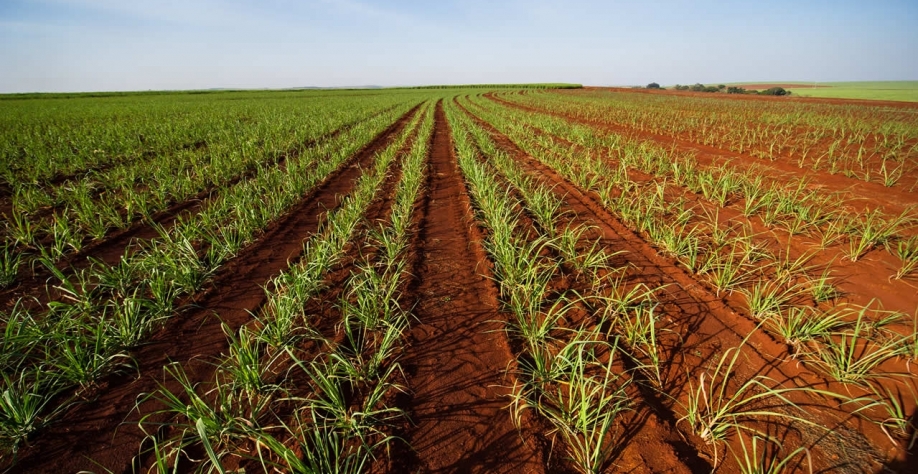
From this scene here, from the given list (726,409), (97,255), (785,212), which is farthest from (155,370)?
(785,212)

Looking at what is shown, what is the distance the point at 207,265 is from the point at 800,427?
18.0ft

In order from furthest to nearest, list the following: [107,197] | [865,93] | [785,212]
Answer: [865,93] → [107,197] → [785,212]

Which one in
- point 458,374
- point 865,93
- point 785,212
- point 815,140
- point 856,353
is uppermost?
point 865,93

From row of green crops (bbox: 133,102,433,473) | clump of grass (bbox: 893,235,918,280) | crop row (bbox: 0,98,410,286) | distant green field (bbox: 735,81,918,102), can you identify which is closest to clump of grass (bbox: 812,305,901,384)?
clump of grass (bbox: 893,235,918,280)

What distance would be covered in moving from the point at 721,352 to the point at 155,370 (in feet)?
14.2

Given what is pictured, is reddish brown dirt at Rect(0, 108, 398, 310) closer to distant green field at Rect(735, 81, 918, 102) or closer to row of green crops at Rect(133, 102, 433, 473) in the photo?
row of green crops at Rect(133, 102, 433, 473)

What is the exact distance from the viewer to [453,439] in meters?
2.08

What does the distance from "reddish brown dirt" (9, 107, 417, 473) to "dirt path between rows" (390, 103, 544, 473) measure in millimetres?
1495

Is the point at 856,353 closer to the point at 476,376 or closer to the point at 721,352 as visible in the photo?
the point at 721,352

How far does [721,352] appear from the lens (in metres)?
2.64

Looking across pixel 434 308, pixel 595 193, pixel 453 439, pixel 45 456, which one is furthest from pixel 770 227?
pixel 45 456

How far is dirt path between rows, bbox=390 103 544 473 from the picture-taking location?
1980 millimetres

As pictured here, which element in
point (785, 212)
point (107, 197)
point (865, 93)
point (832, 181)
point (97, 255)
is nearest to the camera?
point (97, 255)

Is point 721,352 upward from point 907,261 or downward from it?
downward
